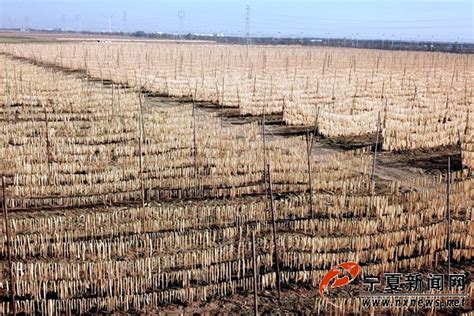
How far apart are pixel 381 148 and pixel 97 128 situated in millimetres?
9724

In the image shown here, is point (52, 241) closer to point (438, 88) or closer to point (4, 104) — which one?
point (4, 104)

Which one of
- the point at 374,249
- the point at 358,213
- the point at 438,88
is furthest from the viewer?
the point at 438,88

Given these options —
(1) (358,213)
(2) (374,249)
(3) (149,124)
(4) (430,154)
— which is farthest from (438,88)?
(2) (374,249)

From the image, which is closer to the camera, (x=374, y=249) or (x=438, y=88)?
(x=374, y=249)

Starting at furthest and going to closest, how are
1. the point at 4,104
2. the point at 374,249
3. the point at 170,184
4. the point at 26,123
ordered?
the point at 4,104, the point at 26,123, the point at 170,184, the point at 374,249

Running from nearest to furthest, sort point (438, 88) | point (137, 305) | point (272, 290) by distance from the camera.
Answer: point (137, 305) < point (272, 290) < point (438, 88)

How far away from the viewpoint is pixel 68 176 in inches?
484

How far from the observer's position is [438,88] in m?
31.7

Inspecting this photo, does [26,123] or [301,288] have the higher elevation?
[26,123]

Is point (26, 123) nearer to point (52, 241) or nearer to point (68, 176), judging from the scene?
point (68, 176)

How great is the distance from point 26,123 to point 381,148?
486 inches

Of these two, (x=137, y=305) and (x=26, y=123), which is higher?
(x=26, y=123)

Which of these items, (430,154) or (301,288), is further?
(430,154)

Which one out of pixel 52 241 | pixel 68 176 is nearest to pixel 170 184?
pixel 68 176
